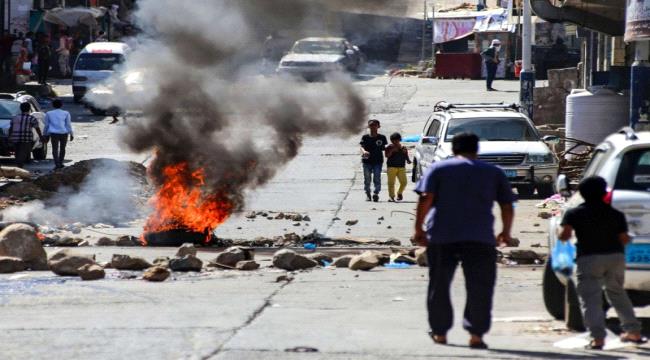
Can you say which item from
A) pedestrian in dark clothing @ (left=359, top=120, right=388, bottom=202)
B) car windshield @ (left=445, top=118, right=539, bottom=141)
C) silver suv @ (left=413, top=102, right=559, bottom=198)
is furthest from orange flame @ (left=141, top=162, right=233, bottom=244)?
car windshield @ (left=445, top=118, right=539, bottom=141)

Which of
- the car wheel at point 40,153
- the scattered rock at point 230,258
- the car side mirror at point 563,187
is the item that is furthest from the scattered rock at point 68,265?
the car wheel at point 40,153

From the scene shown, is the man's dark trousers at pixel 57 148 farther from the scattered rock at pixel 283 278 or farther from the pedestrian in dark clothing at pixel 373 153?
the scattered rock at pixel 283 278

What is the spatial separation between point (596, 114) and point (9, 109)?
45.2 ft

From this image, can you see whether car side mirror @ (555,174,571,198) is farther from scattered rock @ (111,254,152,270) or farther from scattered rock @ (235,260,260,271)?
scattered rock @ (111,254,152,270)

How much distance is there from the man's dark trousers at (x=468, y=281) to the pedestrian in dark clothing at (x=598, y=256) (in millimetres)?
586

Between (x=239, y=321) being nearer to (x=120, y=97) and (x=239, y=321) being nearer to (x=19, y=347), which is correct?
(x=19, y=347)

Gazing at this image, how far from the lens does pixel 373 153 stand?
77.5 ft

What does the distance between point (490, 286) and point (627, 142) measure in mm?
1854

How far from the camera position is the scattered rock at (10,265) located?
47.9 feet

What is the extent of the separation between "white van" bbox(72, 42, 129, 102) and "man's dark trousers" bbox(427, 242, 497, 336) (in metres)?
32.6

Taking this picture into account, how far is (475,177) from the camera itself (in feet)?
30.8

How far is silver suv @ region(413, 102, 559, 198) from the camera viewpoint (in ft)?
76.2

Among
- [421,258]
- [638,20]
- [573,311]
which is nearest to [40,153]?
[638,20]

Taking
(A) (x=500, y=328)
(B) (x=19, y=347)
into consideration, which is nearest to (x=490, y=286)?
(A) (x=500, y=328)
